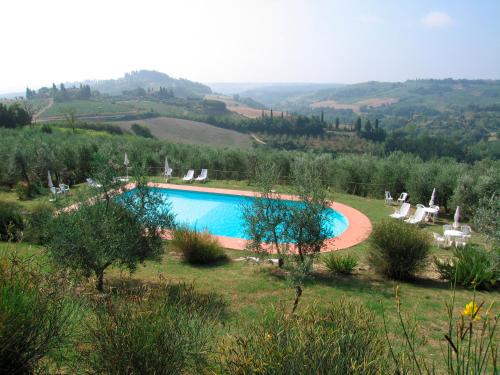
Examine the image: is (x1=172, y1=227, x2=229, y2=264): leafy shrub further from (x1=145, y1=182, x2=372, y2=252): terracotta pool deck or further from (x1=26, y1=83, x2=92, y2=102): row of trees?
(x1=26, y1=83, x2=92, y2=102): row of trees

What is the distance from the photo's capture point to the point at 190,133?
199 ft

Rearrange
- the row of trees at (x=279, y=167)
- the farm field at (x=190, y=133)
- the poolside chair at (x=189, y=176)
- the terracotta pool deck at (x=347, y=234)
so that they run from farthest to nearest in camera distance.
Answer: the farm field at (x=190, y=133) < the poolside chair at (x=189, y=176) < the row of trees at (x=279, y=167) < the terracotta pool deck at (x=347, y=234)

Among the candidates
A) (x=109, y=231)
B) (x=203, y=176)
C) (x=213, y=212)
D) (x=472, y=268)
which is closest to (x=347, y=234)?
(x=472, y=268)

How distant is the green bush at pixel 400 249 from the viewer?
8.34 m

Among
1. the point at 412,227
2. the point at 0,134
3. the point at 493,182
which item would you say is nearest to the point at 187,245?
the point at 412,227

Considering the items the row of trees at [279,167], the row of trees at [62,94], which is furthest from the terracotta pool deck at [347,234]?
the row of trees at [62,94]

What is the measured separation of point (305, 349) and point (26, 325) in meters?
2.09

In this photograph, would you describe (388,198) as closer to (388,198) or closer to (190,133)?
(388,198)

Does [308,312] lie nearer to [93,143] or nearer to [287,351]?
[287,351]

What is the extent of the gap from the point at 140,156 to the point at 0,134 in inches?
426

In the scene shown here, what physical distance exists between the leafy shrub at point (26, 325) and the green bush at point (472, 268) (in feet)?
23.1

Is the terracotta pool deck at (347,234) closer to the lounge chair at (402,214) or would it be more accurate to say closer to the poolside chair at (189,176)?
the lounge chair at (402,214)

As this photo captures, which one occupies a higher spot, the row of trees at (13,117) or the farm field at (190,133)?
the row of trees at (13,117)

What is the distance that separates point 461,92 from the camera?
18675 centimetres
